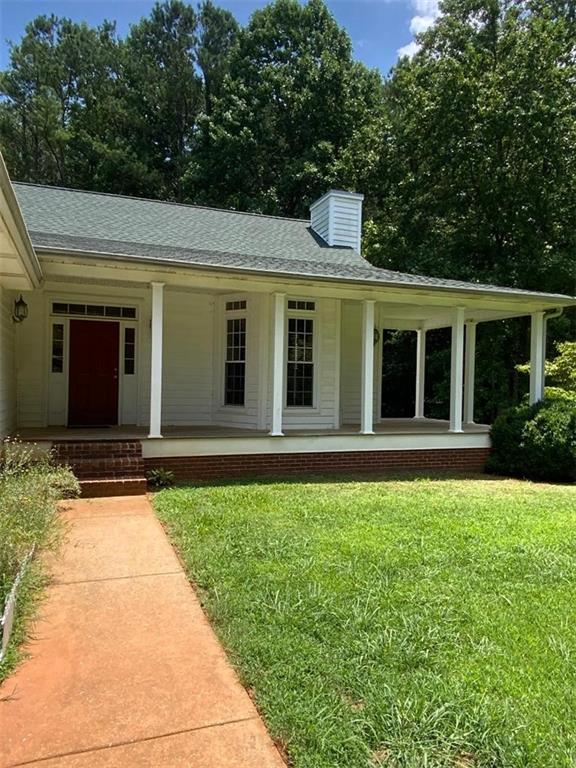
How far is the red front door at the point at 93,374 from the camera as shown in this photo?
10.1m

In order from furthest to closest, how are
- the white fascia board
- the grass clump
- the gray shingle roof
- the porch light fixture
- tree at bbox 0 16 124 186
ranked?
tree at bbox 0 16 124 186 < the gray shingle roof < the porch light fixture < the white fascia board < the grass clump

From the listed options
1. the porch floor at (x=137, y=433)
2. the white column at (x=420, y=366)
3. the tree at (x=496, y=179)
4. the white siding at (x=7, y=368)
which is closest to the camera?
the white siding at (x=7, y=368)

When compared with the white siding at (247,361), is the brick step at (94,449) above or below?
below

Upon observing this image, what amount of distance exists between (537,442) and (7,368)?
27.9 feet

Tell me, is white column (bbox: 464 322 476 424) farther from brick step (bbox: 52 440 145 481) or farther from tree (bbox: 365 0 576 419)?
brick step (bbox: 52 440 145 481)

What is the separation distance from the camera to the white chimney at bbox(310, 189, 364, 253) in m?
13.3

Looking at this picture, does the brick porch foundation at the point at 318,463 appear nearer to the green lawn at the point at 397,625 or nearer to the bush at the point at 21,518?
Result: the green lawn at the point at 397,625

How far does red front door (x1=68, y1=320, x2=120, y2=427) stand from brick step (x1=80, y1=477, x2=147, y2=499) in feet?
9.71

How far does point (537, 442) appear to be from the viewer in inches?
366

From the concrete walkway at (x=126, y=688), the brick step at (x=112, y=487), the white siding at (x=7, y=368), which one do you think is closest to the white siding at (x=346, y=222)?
the white siding at (x=7, y=368)

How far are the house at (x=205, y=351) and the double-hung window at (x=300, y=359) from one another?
0.03m

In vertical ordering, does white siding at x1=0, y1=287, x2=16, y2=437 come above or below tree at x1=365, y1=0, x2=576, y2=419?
below

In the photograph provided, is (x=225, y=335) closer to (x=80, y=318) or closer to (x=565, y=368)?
(x=80, y=318)

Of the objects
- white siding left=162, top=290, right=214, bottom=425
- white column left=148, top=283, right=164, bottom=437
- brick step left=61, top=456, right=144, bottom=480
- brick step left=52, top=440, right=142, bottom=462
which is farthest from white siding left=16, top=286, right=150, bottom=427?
brick step left=61, top=456, right=144, bottom=480
